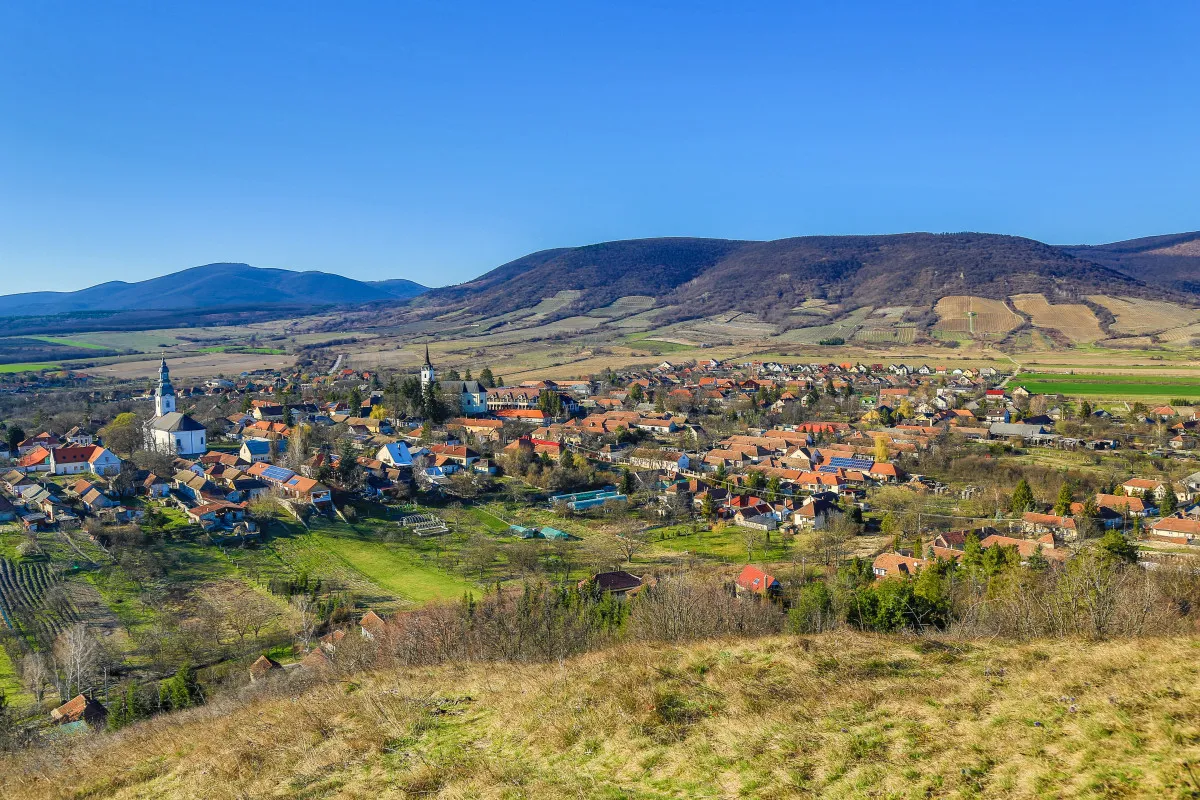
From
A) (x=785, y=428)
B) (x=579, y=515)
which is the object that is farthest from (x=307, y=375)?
(x=579, y=515)

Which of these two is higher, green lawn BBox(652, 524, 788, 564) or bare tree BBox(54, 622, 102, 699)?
bare tree BBox(54, 622, 102, 699)

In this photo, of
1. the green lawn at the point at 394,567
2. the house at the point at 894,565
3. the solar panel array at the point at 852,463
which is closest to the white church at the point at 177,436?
the green lawn at the point at 394,567

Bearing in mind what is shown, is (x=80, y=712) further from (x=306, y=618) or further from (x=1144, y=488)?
(x=1144, y=488)

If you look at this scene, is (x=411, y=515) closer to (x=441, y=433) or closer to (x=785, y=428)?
(x=441, y=433)

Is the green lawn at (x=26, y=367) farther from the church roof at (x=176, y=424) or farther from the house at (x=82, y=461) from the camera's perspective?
the house at (x=82, y=461)

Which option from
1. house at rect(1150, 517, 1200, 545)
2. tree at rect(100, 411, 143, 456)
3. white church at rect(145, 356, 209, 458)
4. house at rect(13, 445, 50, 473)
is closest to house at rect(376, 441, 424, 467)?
white church at rect(145, 356, 209, 458)

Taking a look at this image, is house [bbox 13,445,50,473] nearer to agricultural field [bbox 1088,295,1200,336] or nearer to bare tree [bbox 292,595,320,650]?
bare tree [bbox 292,595,320,650]
